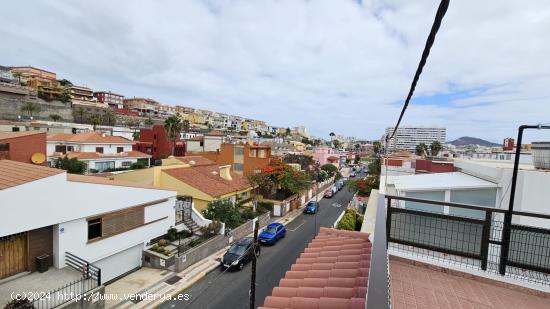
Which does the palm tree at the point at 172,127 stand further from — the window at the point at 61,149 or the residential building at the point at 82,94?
the residential building at the point at 82,94

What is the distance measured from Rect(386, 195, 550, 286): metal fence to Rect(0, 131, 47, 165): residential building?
26959mm

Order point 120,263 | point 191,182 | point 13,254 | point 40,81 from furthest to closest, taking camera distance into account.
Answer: point 40,81 → point 191,182 → point 120,263 → point 13,254

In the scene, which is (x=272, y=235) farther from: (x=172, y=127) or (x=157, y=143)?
(x=172, y=127)

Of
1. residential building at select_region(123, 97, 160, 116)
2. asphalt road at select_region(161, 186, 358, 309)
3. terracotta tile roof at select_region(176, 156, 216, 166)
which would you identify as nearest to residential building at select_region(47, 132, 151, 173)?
terracotta tile roof at select_region(176, 156, 216, 166)

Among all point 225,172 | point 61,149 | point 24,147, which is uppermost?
point 24,147

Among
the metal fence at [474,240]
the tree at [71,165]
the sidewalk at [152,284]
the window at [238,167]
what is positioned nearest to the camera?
the metal fence at [474,240]

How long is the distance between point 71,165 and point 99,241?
19.5 meters

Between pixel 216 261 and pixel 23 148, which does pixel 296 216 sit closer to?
pixel 216 261

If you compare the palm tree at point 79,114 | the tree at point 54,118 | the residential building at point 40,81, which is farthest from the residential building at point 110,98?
the tree at point 54,118

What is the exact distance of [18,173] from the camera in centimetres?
1091

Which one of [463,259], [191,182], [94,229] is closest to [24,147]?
[191,182]

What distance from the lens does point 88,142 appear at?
32.6m

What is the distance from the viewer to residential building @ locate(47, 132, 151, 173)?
3076 cm

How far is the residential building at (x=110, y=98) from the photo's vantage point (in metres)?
105
